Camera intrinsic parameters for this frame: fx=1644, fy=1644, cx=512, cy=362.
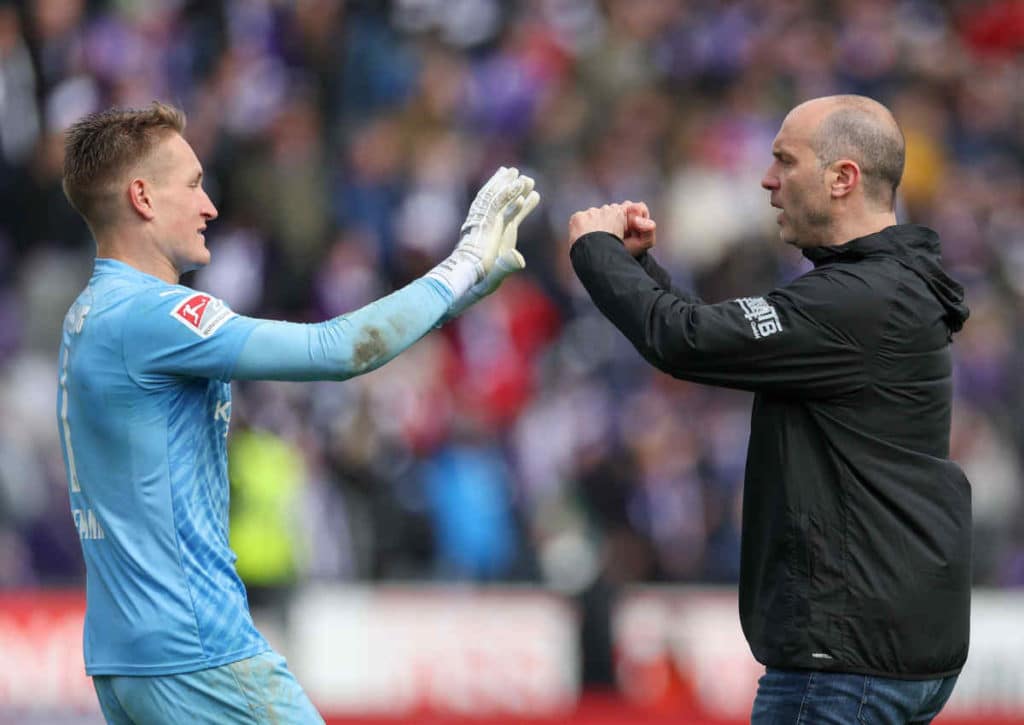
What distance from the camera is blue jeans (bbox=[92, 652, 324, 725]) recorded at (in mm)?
4113

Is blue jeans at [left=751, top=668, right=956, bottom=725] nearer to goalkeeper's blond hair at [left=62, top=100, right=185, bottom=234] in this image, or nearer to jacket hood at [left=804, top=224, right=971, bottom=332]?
jacket hood at [left=804, top=224, right=971, bottom=332]

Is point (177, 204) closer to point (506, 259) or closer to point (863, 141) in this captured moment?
point (506, 259)

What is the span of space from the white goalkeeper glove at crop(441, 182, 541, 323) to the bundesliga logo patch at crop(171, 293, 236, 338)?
2.41ft

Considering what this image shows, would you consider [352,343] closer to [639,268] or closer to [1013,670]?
[639,268]

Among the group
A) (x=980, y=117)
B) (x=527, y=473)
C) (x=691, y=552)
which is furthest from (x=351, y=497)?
(x=980, y=117)

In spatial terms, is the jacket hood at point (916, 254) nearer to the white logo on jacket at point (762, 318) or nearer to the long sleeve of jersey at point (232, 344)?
the white logo on jacket at point (762, 318)

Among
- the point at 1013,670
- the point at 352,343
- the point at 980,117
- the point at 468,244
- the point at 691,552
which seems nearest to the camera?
the point at 352,343

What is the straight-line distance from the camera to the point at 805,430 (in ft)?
14.5

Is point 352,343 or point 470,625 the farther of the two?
point 470,625

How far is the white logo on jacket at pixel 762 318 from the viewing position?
14.2ft

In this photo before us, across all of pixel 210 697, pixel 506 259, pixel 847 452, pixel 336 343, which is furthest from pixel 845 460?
pixel 210 697

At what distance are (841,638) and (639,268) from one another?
3.74 feet

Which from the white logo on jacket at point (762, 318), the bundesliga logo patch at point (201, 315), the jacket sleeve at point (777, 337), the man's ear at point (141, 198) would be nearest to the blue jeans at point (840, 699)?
the jacket sleeve at point (777, 337)

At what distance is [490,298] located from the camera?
12.6 metres
